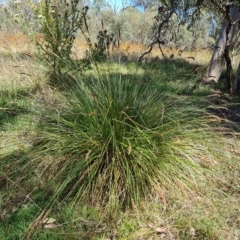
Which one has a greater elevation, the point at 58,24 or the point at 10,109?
the point at 58,24

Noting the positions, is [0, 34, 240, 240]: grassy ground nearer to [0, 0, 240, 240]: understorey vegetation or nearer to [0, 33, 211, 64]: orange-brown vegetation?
[0, 0, 240, 240]: understorey vegetation

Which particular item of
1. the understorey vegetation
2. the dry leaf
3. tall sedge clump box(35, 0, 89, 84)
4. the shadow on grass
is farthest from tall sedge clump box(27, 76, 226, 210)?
tall sedge clump box(35, 0, 89, 84)

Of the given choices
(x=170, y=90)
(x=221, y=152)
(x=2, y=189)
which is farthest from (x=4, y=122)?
(x=221, y=152)

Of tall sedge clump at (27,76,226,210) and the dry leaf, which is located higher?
tall sedge clump at (27,76,226,210)

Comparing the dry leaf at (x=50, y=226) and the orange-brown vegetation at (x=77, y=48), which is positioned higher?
the orange-brown vegetation at (x=77, y=48)

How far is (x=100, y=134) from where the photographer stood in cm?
232

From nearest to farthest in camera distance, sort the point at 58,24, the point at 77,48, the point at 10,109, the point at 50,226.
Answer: the point at 50,226
the point at 10,109
the point at 58,24
the point at 77,48

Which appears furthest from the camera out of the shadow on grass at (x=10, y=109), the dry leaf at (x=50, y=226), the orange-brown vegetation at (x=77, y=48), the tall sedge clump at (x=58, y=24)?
the tall sedge clump at (x=58, y=24)

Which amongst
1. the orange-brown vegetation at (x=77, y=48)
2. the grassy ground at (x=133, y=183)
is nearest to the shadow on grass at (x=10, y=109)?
the orange-brown vegetation at (x=77, y=48)

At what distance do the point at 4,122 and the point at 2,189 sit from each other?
5.12ft

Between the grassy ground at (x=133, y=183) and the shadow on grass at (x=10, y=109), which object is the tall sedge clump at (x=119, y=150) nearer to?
the grassy ground at (x=133, y=183)

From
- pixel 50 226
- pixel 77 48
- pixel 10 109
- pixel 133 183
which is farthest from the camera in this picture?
pixel 77 48

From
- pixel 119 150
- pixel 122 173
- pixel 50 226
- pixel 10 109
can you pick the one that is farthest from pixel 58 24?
pixel 50 226

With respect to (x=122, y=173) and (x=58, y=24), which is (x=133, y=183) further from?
(x=58, y=24)
